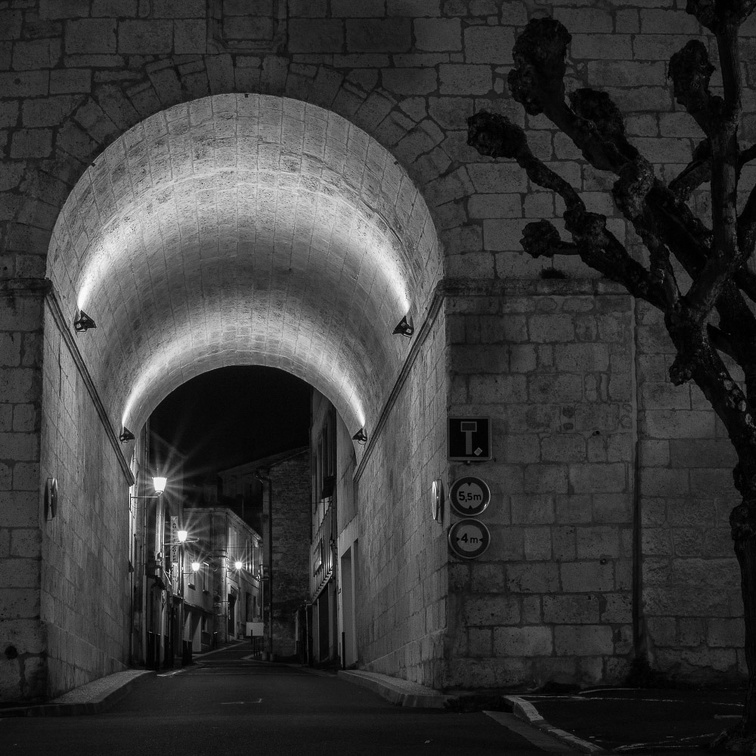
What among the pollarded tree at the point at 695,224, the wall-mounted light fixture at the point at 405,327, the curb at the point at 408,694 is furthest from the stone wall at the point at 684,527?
the pollarded tree at the point at 695,224

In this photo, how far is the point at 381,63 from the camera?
512 inches

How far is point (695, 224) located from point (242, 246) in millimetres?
10796

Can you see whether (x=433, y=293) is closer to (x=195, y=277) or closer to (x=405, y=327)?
(x=405, y=327)

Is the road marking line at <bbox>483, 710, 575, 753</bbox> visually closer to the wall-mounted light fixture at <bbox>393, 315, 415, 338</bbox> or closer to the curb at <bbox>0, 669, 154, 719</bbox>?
the curb at <bbox>0, 669, 154, 719</bbox>

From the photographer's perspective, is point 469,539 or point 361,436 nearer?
point 469,539

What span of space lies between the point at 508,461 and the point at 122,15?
19.9 ft

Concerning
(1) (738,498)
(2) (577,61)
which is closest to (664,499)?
(1) (738,498)

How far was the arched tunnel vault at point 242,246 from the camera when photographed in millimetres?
13273

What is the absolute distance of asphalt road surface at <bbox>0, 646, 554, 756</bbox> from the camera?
7344 mm

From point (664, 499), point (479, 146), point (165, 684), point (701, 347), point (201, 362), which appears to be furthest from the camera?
point (201, 362)

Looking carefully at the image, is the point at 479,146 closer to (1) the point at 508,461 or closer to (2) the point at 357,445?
(1) the point at 508,461

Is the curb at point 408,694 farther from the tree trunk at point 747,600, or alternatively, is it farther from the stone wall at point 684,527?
the tree trunk at point 747,600

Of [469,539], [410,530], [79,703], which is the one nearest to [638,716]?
[469,539]

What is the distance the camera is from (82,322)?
14188mm
